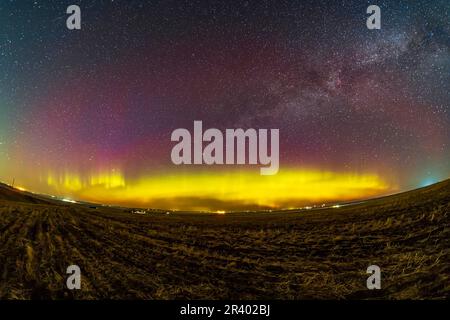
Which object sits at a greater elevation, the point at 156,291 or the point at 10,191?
the point at 10,191

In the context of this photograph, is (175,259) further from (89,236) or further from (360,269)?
(360,269)

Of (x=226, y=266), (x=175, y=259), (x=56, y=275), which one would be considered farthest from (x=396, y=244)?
(x=56, y=275)

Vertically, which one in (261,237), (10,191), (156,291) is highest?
(10,191)

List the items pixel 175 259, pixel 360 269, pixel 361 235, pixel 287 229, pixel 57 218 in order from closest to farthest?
pixel 360 269
pixel 175 259
pixel 361 235
pixel 287 229
pixel 57 218

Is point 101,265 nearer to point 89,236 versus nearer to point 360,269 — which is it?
point 89,236

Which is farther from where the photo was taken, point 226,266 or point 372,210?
point 372,210

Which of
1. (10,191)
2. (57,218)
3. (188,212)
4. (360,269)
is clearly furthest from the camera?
(188,212)
